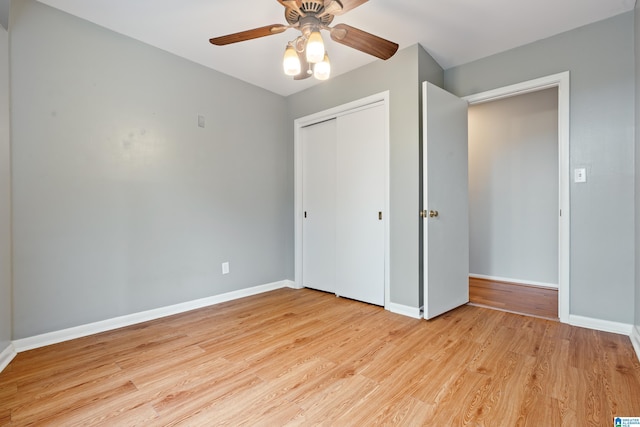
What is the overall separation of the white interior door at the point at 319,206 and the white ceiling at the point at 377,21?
951 millimetres

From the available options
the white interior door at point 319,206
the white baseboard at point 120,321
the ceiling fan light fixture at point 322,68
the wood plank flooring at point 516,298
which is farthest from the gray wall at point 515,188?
the white baseboard at point 120,321

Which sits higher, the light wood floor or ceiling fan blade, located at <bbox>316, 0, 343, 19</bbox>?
ceiling fan blade, located at <bbox>316, 0, 343, 19</bbox>

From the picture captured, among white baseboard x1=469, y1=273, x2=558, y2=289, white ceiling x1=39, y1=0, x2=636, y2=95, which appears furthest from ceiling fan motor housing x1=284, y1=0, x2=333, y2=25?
white baseboard x1=469, y1=273, x2=558, y2=289

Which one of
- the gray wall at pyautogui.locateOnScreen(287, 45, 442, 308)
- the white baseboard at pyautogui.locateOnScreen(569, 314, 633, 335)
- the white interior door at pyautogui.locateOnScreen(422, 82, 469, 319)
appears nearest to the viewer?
the white baseboard at pyautogui.locateOnScreen(569, 314, 633, 335)

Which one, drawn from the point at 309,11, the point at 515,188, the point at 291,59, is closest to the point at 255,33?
the point at 291,59

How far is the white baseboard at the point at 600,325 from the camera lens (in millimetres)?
2271

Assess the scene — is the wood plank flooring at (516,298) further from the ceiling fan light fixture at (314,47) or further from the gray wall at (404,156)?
the ceiling fan light fixture at (314,47)

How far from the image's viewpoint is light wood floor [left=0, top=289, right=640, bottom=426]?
1.43 meters

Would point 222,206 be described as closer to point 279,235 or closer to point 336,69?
point 279,235

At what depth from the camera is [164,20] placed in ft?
7.70

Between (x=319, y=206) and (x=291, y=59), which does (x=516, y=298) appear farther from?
(x=291, y=59)

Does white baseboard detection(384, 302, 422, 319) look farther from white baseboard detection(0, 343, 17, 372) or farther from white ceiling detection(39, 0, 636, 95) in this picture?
white baseboard detection(0, 343, 17, 372)

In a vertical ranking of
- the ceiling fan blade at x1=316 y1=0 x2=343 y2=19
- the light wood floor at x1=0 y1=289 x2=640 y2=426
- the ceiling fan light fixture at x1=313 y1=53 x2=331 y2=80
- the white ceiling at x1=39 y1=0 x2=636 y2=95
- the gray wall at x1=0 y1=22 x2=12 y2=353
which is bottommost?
the light wood floor at x1=0 y1=289 x2=640 y2=426

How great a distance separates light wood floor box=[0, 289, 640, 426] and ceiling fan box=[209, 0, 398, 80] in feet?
5.94
